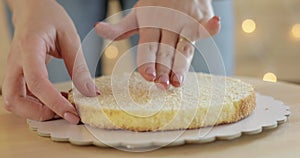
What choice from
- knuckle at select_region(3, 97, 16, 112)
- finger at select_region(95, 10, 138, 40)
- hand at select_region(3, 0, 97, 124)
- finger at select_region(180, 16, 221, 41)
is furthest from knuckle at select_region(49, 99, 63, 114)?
finger at select_region(180, 16, 221, 41)

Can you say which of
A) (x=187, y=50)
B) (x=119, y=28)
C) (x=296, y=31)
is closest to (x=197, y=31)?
(x=187, y=50)

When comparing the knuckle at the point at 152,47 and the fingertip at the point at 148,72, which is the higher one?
the knuckle at the point at 152,47

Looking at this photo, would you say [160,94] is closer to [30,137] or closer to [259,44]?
[30,137]

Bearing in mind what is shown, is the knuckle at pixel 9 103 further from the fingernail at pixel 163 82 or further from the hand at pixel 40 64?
the fingernail at pixel 163 82

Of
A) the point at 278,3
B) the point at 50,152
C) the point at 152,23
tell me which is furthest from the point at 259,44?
the point at 50,152

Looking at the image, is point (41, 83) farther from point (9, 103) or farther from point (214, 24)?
point (214, 24)

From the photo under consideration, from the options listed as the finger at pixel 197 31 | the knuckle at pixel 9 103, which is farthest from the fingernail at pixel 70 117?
the finger at pixel 197 31

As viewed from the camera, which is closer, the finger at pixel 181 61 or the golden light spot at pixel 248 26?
the finger at pixel 181 61
